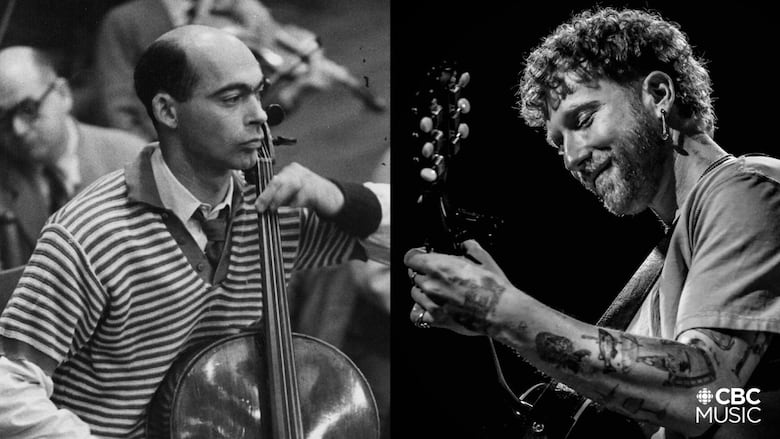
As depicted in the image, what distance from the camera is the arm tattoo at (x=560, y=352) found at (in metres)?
1.55

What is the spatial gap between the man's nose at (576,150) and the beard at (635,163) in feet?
0.06

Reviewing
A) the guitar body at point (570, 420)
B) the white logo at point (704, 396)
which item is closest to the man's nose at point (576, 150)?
the guitar body at point (570, 420)

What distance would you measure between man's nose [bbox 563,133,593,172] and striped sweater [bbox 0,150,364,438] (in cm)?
77

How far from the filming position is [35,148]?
7.05ft

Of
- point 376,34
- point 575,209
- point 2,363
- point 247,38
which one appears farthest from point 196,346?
point 575,209

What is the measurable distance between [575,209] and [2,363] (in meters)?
1.52

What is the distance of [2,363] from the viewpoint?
2039 millimetres

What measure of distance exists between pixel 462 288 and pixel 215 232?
2.95 ft

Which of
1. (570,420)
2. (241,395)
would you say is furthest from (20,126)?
(570,420)

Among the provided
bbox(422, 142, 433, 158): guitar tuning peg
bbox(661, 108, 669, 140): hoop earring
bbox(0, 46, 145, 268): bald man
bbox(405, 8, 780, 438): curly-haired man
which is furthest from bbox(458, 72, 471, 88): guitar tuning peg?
bbox(0, 46, 145, 268): bald man

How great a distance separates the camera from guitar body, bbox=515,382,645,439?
204cm

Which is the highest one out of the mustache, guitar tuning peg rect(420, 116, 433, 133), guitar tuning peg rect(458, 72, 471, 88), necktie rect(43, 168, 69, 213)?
guitar tuning peg rect(458, 72, 471, 88)

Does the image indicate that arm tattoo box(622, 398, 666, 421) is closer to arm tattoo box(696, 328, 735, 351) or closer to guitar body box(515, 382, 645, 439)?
→ arm tattoo box(696, 328, 735, 351)

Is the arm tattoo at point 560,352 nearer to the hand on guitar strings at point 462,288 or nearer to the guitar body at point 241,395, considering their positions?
the hand on guitar strings at point 462,288
